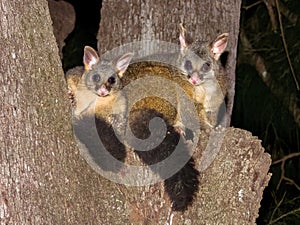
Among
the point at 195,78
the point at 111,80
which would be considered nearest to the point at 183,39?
the point at 195,78

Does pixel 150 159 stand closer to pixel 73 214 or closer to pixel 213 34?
pixel 73 214

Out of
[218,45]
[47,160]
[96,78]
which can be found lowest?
[96,78]

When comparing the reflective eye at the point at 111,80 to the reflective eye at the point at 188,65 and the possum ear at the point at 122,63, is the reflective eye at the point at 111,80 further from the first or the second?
the reflective eye at the point at 188,65

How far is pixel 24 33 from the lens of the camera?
2.74 metres

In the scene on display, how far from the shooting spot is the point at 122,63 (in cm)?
394

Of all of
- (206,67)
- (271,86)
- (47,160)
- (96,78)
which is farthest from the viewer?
(271,86)

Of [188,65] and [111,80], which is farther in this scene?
[188,65]

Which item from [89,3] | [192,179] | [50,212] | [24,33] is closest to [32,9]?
[24,33]

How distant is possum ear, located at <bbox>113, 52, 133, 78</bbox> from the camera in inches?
154

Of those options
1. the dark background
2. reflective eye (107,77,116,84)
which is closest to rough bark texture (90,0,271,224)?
reflective eye (107,77,116,84)

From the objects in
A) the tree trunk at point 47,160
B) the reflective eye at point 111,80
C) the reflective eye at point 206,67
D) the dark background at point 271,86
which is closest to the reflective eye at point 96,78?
the reflective eye at point 111,80

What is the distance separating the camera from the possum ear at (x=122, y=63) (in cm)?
392

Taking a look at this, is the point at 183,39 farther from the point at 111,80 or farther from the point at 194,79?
the point at 111,80

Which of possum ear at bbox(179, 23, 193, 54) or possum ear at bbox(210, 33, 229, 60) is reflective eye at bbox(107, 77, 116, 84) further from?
possum ear at bbox(210, 33, 229, 60)
